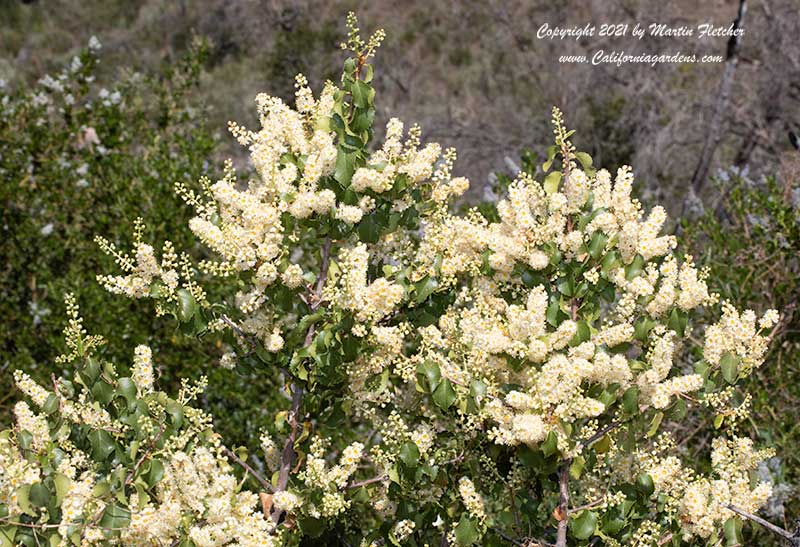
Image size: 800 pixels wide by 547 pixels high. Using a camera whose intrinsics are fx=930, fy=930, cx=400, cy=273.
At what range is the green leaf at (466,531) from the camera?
2439 mm

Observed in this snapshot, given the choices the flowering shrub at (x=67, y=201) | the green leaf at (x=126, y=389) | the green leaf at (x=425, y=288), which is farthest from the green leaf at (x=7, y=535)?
Result: the flowering shrub at (x=67, y=201)

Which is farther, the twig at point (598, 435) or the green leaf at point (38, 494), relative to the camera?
the twig at point (598, 435)

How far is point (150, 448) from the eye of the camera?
2422 millimetres

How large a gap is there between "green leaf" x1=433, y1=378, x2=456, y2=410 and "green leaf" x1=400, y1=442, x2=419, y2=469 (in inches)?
5.6

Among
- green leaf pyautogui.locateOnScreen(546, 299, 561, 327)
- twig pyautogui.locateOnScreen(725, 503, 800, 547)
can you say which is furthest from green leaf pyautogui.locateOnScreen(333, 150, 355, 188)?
twig pyautogui.locateOnScreen(725, 503, 800, 547)

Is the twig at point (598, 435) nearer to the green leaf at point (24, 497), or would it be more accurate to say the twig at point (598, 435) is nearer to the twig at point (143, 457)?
the twig at point (143, 457)

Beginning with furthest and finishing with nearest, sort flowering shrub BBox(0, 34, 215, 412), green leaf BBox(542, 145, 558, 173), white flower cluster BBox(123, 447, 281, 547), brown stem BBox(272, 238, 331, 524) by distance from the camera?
flowering shrub BBox(0, 34, 215, 412) → brown stem BBox(272, 238, 331, 524) → green leaf BBox(542, 145, 558, 173) → white flower cluster BBox(123, 447, 281, 547)

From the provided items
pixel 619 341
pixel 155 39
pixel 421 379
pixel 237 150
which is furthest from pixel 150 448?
pixel 155 39

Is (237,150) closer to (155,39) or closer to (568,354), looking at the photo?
(155,39)

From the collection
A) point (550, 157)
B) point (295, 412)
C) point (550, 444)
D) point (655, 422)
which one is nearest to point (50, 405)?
point (295, 412)

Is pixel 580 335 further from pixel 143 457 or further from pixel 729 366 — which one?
pixel 143 457

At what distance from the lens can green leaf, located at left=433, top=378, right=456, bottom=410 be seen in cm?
235

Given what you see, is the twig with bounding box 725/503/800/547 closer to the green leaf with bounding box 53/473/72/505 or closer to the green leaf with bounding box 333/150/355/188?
the green leaf with bounding box 333/150/355/188

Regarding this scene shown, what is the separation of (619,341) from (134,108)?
6073mm
